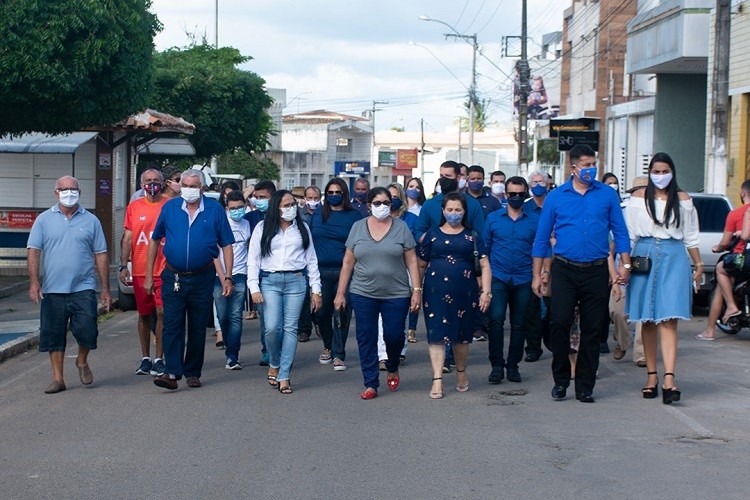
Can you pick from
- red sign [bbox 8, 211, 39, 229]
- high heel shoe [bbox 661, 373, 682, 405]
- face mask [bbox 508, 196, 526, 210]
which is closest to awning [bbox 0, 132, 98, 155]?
red sign [bbox 8, 211, 39, 229]

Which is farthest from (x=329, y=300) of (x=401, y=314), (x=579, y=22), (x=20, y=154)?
(x=579, y=22)

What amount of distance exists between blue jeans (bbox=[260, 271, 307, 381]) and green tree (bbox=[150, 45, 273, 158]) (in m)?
25.5

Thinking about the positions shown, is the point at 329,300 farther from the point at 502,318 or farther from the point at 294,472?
the point at 294,472

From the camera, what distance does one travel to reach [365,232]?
1013cm

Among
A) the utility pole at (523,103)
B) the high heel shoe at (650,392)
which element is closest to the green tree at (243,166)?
the utility pole at (523,103)

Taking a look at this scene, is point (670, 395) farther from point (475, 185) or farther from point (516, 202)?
point (475, 185)

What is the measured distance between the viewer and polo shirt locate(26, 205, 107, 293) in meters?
10.3

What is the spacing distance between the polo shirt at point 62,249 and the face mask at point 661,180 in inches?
200

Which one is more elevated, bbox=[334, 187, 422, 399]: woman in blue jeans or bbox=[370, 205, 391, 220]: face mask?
bbox=[370, 205, 391, 220]: face mask

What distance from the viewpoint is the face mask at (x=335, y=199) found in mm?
11531

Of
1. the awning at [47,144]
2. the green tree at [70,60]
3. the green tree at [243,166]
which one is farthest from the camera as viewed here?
the green tree at [243,166]

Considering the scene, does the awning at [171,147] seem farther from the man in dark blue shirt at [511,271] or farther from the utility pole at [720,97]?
the man in dark blue shirt at [511,271]

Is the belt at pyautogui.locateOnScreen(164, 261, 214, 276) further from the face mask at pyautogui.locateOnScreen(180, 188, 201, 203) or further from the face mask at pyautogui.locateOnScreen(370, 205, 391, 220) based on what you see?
the face mask at pyautogui.locateOnScreen(370, 205, 391, 220)

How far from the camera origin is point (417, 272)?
10.1 metres
